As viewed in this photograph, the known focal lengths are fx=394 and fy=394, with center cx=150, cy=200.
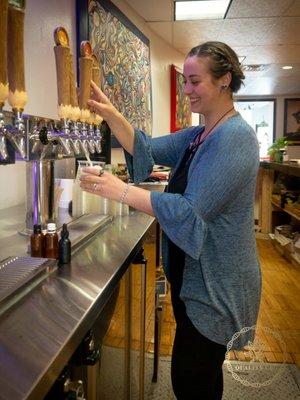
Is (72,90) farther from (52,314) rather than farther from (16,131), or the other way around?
(52,314)

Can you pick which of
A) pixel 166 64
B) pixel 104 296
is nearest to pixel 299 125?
pixel 166 64

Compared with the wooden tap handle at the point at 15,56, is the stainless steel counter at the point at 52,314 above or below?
below

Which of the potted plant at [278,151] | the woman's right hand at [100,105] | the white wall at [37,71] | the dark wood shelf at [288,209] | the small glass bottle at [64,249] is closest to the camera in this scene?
the small glass bottle at [64,249]

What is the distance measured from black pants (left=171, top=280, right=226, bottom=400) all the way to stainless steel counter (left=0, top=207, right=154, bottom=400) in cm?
31

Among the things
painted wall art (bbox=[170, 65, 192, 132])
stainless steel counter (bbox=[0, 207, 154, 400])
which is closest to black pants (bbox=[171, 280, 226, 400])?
stainless steel counter (bbox=[0, 207, 154, 400])

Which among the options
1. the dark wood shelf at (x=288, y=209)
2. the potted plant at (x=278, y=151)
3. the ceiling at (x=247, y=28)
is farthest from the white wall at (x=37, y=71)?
the potted plant at (x=278, y=151)

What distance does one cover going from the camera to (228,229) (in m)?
1.14

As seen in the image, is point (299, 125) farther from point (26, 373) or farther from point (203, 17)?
point (26, 373)

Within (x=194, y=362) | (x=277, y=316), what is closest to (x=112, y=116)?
(x=194, y=362)

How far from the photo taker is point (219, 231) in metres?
1.14

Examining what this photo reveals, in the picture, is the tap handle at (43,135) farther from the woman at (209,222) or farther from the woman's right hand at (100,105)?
the woman's right hand at (100,105)

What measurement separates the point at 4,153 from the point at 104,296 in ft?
1.18

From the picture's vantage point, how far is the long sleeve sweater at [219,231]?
1025 mm

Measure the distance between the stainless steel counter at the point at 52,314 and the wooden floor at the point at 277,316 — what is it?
1.89 feet
